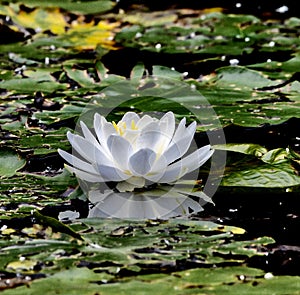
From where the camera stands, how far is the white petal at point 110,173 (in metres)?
2.11

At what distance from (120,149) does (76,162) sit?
0.16 metres

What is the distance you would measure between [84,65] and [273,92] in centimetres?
86

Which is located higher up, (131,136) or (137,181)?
(131,136)

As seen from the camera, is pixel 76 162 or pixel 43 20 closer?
pixel 76 162

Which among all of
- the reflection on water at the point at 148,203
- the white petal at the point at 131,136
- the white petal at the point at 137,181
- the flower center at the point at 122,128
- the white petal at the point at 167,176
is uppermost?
the flower center at the point at 122,128

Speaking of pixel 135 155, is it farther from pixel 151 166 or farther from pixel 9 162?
pixel 9 162

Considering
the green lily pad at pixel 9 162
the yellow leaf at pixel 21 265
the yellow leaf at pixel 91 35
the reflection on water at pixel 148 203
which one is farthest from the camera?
the yellow leaf at pixel 91 35

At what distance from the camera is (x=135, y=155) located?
6.78 feet

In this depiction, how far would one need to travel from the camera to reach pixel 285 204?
2096mm

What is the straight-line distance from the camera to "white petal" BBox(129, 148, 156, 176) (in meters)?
2.07

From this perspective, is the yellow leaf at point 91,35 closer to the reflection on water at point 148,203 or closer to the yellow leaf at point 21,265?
the reflection on water at point 148,203

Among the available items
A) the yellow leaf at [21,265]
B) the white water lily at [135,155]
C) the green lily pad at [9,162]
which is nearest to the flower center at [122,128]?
the white water lily at [135,155]

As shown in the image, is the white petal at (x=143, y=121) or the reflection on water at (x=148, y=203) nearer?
the reflection on water at (x=148, y=203)

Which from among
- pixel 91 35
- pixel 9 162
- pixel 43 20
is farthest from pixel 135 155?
pixel 43 20
